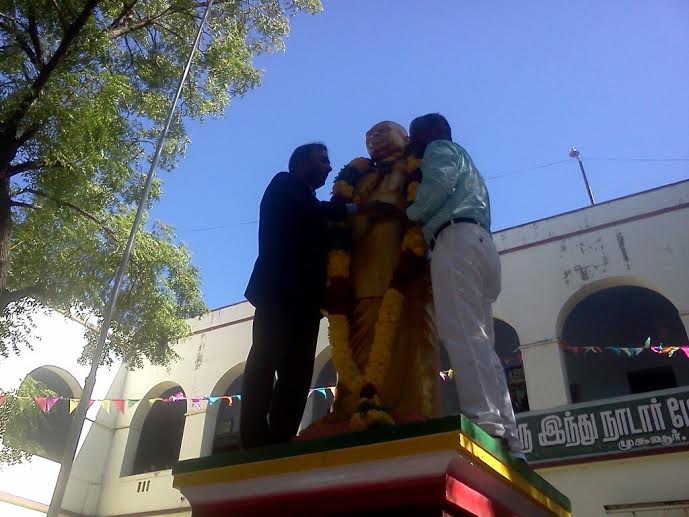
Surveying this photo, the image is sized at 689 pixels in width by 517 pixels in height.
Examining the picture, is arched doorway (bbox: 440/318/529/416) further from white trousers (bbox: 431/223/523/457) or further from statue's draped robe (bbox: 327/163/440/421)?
white trousers (bbox: 431/223/523/457)

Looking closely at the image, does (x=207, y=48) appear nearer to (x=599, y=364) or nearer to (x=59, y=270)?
A: (x=59, y=270)

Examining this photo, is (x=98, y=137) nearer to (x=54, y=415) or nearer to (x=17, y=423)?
(x=17, y=423)

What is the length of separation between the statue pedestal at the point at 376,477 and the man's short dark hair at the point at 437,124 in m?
1.44

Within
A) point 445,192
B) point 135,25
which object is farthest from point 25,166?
point 445,192

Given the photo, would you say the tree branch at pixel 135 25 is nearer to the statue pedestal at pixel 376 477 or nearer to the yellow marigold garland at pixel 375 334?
the yellow marigold garland at pixel 375 334

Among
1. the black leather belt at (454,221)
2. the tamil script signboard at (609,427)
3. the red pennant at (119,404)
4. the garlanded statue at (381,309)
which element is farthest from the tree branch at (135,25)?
the red pennant at (119,404)

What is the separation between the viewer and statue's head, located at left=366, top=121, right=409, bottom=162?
319 cm

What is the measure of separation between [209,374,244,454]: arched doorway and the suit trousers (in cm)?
877

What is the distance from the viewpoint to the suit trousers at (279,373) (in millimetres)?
2641

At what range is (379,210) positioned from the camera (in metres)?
2.92

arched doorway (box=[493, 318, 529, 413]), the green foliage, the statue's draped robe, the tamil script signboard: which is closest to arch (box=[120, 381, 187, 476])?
the green foliage

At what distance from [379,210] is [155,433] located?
11737mm

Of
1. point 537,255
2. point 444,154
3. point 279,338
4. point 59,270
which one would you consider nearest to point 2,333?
point 59,270

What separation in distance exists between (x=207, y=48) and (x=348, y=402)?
7.12 meters
